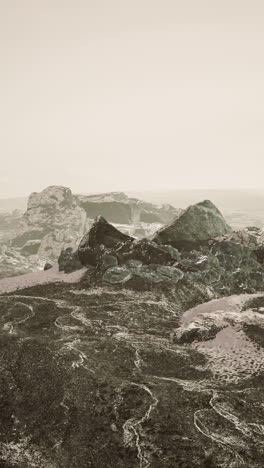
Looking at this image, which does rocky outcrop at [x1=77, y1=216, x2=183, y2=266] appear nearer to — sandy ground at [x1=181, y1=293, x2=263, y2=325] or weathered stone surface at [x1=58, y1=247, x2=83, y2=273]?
weathered stone surface at [x1=58, y1=247, x2=83, y2=273]

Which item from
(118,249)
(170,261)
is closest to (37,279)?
(118,249)

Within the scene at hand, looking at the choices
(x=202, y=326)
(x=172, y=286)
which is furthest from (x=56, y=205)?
(x=202, y=326)

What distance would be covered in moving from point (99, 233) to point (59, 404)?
11.4 m

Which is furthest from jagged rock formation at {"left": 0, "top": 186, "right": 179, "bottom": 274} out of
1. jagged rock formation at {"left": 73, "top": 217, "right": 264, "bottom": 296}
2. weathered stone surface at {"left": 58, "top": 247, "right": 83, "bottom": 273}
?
jagged rock formation at {"left": 73, "top": 217, "right": 264, "bottom": 296}

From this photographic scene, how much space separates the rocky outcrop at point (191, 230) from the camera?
1822 centimetres

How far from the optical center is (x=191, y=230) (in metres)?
18.4

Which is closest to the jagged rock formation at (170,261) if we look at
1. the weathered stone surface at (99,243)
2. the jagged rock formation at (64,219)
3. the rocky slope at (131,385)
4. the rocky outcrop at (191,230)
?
the weathered stone surface at (99,243)

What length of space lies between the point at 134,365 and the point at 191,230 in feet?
36.3

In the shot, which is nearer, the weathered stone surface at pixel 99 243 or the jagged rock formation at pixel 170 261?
the jagged rock formation at pixel 170 261

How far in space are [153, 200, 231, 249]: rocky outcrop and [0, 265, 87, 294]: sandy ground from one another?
4.76 m

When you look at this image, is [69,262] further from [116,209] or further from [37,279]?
[116,209]

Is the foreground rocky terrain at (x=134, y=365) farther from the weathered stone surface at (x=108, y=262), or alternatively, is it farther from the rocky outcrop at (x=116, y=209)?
the rocky outcrop at (x=116, y=209)

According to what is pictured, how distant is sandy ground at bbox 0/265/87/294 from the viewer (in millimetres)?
14779

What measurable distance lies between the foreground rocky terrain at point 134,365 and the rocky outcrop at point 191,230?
7.00 feet
